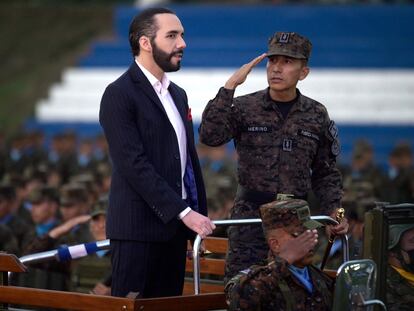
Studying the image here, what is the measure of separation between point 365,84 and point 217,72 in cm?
312

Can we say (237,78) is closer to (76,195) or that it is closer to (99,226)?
(99,226)

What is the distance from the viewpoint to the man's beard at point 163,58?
627 cm

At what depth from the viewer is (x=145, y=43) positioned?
629 centimetres

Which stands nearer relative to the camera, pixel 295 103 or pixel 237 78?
pixel 237 78

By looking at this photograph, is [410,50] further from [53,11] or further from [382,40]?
[53,11]

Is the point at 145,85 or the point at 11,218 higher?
the point at 145,85

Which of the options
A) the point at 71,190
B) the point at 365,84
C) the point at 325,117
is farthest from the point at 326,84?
the point at 325,117

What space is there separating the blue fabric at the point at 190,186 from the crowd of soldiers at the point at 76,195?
88cm

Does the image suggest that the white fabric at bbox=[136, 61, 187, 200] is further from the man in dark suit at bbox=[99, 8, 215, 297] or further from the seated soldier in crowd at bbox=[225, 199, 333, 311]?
the seated soldier in crowd at bbox=[225, 199, 333, 311]

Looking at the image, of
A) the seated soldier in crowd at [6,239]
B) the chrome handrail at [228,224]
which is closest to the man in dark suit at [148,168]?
the chrome handrail at [228,224]

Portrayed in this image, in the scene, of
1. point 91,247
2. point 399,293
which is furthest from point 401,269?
point 91,247

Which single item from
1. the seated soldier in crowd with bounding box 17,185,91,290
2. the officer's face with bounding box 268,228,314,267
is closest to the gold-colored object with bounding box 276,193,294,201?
the officer's face with bounding box 268,228,314,267

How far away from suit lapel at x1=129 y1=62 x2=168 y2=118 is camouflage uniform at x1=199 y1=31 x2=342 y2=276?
0.51 meters

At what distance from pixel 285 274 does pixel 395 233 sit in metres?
0.70
